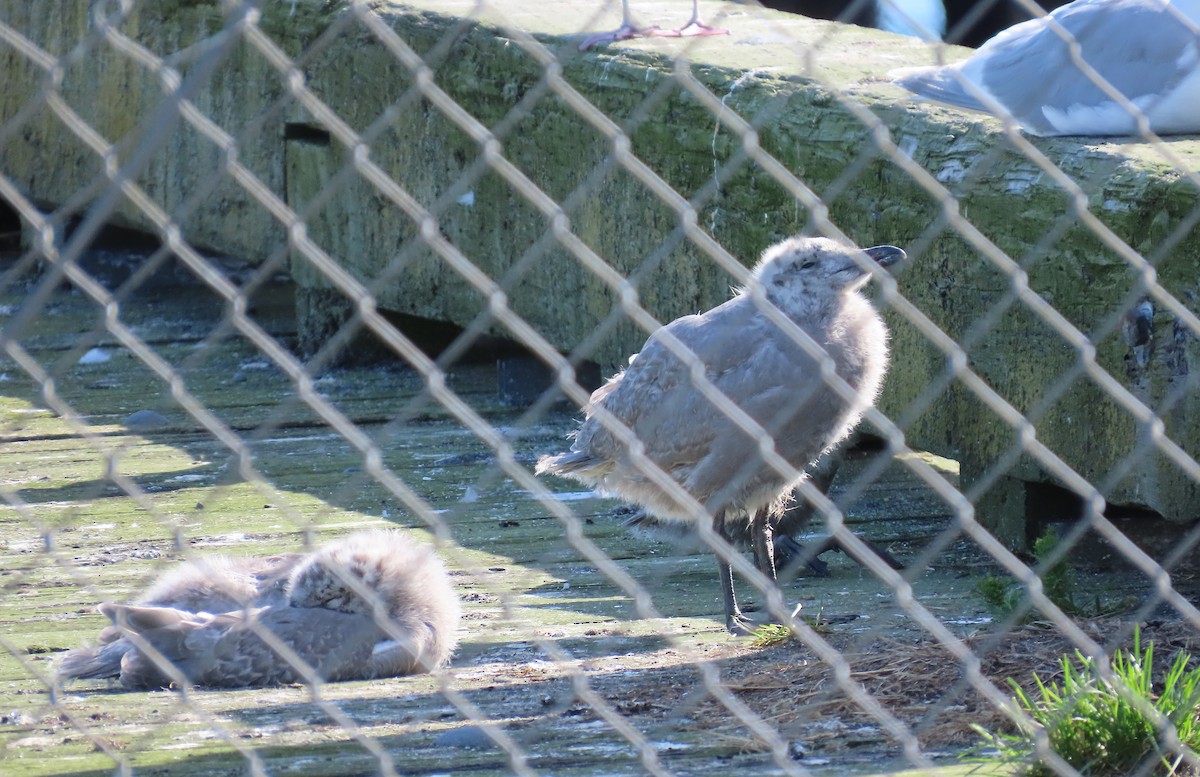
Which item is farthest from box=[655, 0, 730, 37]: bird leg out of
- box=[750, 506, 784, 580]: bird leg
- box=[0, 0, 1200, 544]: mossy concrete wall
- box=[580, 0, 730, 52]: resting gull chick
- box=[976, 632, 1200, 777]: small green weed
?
box=[976, 632, 1200, 777]: small green weed

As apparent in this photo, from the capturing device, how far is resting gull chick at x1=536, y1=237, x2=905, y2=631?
4621 mm

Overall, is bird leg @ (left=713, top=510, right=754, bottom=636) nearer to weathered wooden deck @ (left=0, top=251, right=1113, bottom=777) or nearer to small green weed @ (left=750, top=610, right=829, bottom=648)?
weathered wooden deck @ (left=0, top=251, right=1113, bottom=777)

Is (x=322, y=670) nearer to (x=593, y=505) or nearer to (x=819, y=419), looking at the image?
(x=819, y=419)

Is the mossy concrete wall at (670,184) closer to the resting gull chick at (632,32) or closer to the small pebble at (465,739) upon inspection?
the resting gull chick at (632,32)

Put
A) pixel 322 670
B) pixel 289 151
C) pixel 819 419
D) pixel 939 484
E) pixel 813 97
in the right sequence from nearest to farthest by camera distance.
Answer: pixel 939 484 → pixel 322 670 → pixel 819 419 → pixel 813 97 → pixel 289 151

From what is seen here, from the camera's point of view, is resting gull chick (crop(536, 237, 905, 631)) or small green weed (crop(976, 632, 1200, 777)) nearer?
small green weed (crop(976, 632, 1200, 777))

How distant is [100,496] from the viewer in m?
5.94

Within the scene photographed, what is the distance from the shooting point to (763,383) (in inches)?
182

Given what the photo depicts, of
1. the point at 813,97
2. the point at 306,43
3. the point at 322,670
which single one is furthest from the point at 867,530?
the point at 306,43

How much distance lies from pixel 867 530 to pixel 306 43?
12.3 ft

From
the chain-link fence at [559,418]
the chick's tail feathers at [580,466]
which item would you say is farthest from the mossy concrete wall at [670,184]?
the chick's tail feathers at [580,466]

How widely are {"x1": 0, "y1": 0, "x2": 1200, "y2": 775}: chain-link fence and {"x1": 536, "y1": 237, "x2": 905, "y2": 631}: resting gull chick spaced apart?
2 cm

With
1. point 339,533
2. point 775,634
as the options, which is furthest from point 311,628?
point 339,533

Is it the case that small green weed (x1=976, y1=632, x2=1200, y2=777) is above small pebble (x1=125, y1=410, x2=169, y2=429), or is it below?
above
